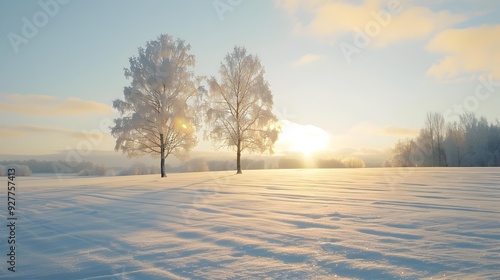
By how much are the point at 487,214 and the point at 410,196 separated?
9.01ft

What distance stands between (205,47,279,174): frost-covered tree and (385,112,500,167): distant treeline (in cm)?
3972

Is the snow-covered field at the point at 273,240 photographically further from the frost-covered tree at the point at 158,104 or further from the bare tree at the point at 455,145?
the bare tree at the point at 455,145

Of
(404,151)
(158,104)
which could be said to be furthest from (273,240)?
(404,151)

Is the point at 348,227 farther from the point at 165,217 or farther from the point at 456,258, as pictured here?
the point at 165,217

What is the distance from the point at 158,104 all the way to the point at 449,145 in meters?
57.2

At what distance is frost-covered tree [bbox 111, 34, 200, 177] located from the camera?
945 inches

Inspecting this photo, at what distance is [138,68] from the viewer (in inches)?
965

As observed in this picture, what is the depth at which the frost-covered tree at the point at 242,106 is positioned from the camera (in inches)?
1010

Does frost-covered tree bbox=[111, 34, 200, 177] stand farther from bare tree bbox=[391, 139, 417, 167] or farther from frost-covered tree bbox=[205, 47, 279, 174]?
bare tree bbox=[391, 139, 417, 167]

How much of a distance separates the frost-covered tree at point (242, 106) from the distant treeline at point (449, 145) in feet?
130

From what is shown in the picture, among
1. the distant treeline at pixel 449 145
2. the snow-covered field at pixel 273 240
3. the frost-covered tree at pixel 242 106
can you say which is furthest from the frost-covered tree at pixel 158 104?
the distant treeline at pixel 449 145

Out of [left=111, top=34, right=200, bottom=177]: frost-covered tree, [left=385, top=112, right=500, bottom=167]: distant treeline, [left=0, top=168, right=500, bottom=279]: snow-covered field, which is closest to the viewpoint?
[left=0, top=168, right=500, bottom=279]: snow-covered field

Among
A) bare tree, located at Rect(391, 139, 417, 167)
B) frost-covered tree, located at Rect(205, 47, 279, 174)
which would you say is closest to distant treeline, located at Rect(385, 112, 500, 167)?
bare tree, located at Rect(391, 139, 417, 167)

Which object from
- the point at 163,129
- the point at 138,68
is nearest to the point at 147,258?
the point at 163,129
